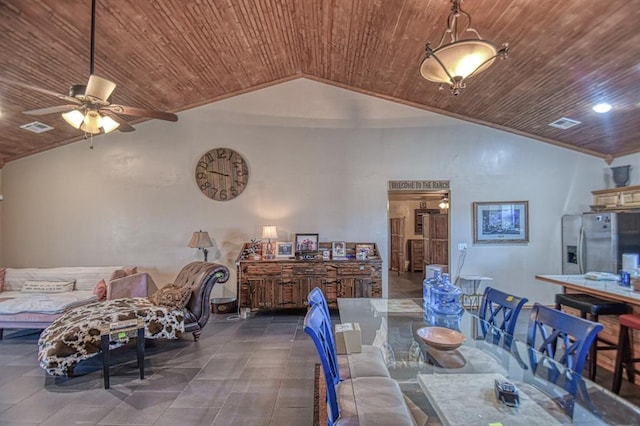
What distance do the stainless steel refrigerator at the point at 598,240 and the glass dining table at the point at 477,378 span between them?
125 inches

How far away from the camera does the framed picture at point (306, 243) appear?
535 centimetres

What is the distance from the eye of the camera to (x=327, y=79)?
17.8 feet

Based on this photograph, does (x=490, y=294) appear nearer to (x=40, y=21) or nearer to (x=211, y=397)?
(x=211, y=397)

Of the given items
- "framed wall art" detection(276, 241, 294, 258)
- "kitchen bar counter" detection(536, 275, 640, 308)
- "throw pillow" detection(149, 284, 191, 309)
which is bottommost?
"throw pillow" detection(149, 284, 191, 309)

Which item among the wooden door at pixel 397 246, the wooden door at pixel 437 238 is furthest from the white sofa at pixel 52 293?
the wooden door at pixel 397 246

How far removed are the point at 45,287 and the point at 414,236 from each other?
371 inches

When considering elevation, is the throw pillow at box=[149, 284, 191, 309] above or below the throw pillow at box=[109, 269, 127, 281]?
below

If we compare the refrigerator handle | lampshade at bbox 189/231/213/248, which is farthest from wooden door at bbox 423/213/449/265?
lampshade at bbox 189/231/213/248

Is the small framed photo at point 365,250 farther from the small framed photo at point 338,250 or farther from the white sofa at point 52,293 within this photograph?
the white sofa at point 52,293

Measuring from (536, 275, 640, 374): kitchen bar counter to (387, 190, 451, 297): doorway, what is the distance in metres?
5.31

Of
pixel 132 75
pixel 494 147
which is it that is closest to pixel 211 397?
pixel 132 75

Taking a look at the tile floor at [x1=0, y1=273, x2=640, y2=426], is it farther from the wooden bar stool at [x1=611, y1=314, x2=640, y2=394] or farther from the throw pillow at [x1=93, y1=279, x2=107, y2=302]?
the throw pillow at [x1=93, y1=279, x2=107, y2=302]

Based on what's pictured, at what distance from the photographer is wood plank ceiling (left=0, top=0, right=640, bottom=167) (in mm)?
2900

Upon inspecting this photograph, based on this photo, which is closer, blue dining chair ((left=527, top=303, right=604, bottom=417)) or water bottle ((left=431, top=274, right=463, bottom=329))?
blue dining chair ((left=527, top=303, right=604, bottom=417))
